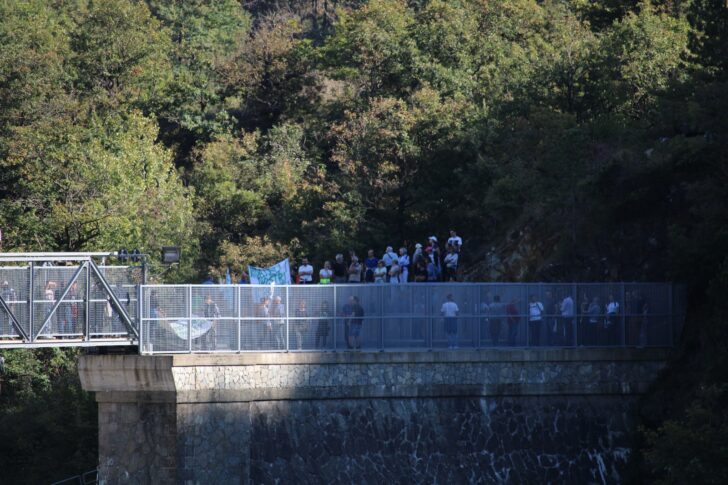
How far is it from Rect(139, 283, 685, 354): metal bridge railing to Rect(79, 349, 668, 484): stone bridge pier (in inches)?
20.3

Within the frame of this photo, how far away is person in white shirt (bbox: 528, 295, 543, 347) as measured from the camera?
30.8 metres

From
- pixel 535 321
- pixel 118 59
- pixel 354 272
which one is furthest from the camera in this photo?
pixel 118 59

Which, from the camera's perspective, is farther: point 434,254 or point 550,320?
point 434,254

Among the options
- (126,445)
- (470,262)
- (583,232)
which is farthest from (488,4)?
(126,445)

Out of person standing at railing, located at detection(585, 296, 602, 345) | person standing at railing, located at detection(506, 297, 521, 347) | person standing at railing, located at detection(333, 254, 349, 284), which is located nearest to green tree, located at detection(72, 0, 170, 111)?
person standing at railing, located at detection(333, 254, 349, 284)

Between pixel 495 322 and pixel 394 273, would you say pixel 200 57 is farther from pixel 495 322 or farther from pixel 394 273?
pixel 495 322

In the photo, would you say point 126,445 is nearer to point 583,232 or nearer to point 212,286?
point 212,286

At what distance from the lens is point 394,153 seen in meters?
46.9

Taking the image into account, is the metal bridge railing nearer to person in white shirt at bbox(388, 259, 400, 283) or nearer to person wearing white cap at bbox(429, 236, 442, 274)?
person in white shirt at bbox(388, 259, 400, 283)

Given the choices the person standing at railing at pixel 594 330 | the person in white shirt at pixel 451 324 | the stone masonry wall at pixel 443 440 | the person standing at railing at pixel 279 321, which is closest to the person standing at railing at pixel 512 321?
the person in white shirt at pixel 451 324

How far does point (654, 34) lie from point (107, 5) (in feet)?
100

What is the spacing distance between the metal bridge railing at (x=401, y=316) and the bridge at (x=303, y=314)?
2cm

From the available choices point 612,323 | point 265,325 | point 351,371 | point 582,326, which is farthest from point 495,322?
point 265,325

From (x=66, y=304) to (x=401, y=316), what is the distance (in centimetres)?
788
